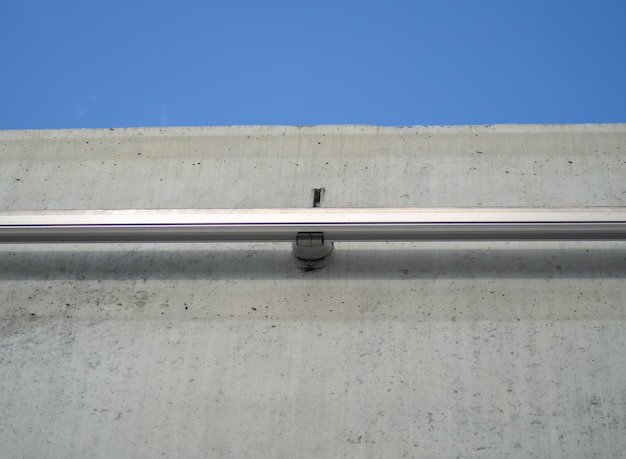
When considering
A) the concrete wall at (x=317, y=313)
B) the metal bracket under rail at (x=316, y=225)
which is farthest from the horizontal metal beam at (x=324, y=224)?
the concrete wall at (x=317, y=313)

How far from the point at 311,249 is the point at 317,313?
6.7 inches

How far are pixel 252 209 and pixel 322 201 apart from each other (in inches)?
11.7

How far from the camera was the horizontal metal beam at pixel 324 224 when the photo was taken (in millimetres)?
2340

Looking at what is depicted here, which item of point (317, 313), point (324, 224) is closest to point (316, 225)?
point (324, 224)

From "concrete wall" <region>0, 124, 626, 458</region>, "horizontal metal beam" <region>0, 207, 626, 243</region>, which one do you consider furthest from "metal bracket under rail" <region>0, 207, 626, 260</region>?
"concrete wall" <region>0, 124, 626, 458</region>

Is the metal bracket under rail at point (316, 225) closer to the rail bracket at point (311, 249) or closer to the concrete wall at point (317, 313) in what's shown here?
the rail bracket at point (311, 249)

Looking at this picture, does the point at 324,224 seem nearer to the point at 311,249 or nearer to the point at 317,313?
the point at 311,249

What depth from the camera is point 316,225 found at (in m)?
2.37

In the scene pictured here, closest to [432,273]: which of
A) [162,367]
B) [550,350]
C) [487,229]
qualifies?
[487,229]

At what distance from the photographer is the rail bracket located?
2.42 m

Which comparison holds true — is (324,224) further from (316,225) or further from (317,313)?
(317,313)

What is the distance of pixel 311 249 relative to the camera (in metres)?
2.44

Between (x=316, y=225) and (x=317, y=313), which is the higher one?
(x=316, y=225)

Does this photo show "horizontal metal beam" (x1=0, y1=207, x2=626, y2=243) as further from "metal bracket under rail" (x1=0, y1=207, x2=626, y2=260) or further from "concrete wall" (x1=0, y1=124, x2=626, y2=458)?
"concrete wall" (x1=0, y1=124, x2=626, y2=458)
